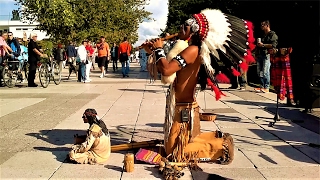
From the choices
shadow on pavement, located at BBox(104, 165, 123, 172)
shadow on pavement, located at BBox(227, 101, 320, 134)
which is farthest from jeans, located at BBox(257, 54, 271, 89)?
shadow on pavement, located at BBox(104, 165, 123, 172)

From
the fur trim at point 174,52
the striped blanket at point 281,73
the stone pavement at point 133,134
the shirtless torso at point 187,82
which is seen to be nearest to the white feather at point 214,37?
the shirtless torso at point 187,82

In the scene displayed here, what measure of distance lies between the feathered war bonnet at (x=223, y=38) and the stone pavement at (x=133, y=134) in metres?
1.30

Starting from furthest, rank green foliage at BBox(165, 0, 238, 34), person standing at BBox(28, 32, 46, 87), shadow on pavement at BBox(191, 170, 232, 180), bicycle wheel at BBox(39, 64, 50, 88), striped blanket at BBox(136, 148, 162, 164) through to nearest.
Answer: green foliage at BBox(165, 0, 238, 34) → bicycle wheel at BBox(39, 64, 50, 88) → person standing at BBox(28, 32, 46, 87) → striped blanket at BBox(136, 148, 162, 164) → shadow on pavement at BBox(191, 170, 232, 180)

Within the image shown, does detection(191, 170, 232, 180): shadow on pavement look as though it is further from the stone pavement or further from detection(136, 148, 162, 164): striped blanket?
detection(136, 148, 162, 164): striped blanket

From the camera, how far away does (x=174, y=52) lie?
4922 mm

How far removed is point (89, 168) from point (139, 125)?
2662mm

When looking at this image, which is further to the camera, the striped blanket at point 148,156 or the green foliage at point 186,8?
the green foliage at point 186,8

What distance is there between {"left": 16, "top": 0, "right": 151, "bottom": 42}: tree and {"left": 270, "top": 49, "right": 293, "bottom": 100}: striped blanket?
13810mm

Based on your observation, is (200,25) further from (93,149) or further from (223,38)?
(93,149)

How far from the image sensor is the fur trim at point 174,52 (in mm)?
4863

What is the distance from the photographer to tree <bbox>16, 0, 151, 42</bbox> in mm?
21359

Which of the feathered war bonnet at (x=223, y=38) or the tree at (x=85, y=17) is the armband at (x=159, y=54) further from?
the tree at (x=85, y=17)

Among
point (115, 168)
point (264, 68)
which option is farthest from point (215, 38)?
point (264, 68)

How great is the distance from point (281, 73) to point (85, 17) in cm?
2475
